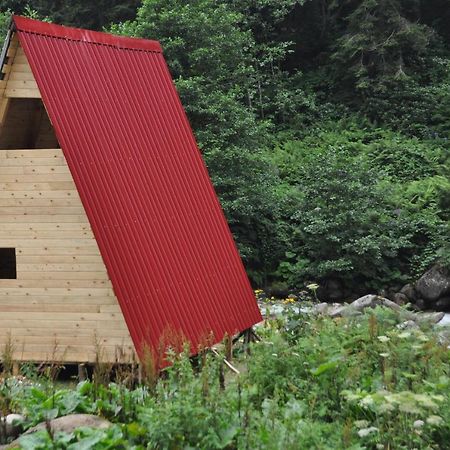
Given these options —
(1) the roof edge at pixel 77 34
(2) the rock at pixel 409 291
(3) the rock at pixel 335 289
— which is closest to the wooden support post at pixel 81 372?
(1) the roof edge at pixel 77 34

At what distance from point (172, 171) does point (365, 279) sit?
34.0ft

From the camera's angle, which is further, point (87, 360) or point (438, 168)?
point (438, 168)

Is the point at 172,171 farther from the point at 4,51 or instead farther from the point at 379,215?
the point at 379,215

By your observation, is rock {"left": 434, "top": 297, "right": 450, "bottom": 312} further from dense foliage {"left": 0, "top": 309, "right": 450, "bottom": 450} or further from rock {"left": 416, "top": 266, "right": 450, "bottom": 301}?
dense foliage {"left": 0, "top": 309, "right": 450, "bottom": 450}

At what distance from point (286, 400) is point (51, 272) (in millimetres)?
3592

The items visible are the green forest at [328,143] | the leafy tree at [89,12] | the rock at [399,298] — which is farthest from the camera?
the leafy tree at [89,12]

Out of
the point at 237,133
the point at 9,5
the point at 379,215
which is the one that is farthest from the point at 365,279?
the point at 9,5

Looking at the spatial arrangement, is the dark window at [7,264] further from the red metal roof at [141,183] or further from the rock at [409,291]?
the rock at [409,291]

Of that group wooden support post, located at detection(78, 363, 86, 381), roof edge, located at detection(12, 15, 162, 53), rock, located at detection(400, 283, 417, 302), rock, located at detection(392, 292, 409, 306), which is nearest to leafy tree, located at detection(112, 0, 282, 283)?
rock, located at detection(392, 292, 409, 306)

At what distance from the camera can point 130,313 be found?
340 inches

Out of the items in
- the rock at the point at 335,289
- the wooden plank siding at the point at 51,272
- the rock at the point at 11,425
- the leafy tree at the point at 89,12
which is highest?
the leafy tree at the point at 89,12

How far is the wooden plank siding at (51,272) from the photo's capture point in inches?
345

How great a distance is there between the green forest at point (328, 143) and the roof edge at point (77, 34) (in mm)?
7319

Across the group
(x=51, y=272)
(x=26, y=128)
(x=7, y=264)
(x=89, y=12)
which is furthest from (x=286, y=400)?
(x=89, y=12)
